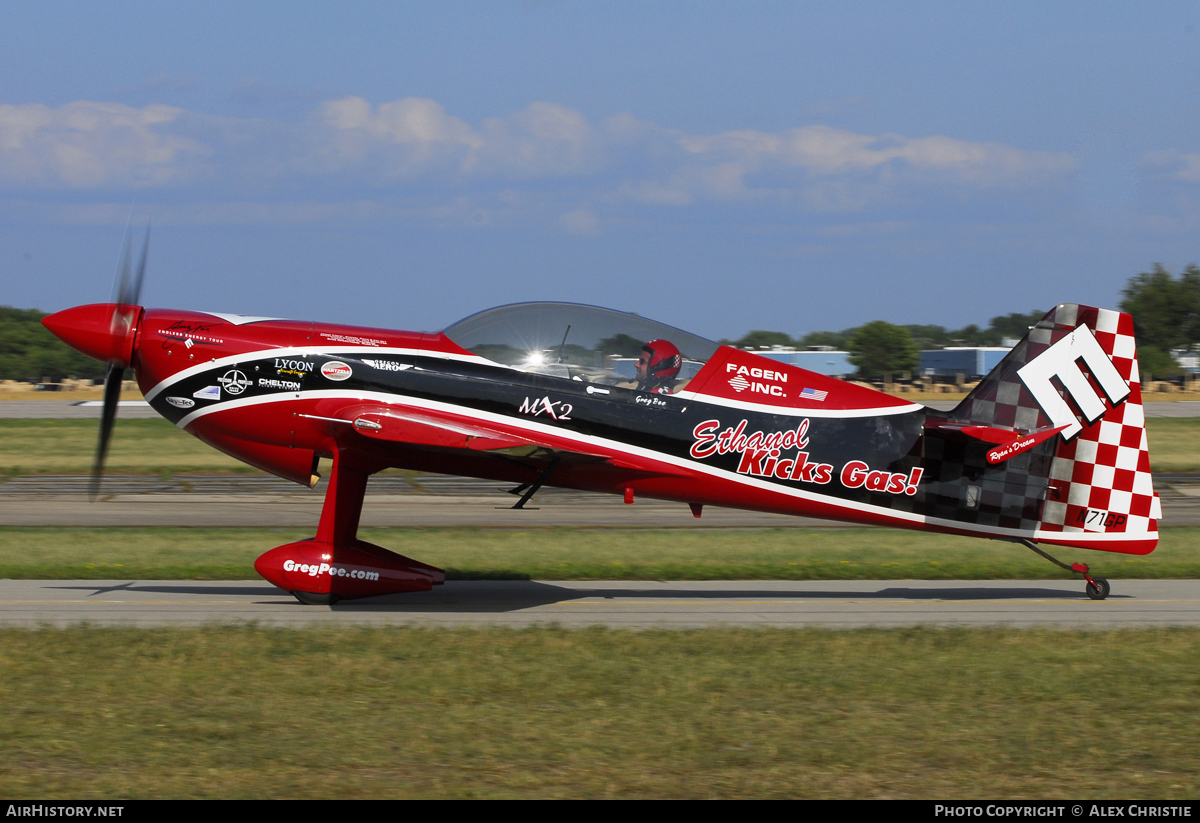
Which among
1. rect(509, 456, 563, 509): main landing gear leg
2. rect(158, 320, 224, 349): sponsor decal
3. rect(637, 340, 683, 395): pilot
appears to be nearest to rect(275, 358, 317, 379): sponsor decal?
rect(158, 320, 224, 349): sponsor decal

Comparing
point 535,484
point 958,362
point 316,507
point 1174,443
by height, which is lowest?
point 316,507

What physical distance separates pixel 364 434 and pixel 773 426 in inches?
168

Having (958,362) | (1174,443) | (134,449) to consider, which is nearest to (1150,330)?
(958,362)

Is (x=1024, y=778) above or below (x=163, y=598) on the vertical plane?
above

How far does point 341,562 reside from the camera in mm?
11008

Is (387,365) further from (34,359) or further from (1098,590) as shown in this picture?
(34,359)

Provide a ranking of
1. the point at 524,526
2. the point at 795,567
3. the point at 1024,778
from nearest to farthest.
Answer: the point at 1024,778, the point at 795,567, the point at 524,526

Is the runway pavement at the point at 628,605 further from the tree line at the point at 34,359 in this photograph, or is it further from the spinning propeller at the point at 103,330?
the tree line at the point at 34,359

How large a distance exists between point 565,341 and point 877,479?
367 cm

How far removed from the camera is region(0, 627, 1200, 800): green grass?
18.5 ft

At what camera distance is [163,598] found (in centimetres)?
1135

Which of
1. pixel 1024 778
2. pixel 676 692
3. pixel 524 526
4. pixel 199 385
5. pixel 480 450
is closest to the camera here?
pixel 1024 778
